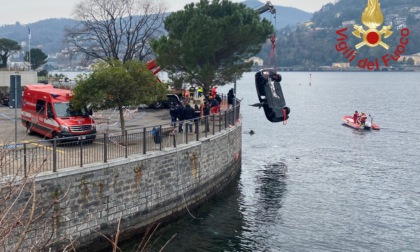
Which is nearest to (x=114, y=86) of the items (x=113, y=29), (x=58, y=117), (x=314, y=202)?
(x=58, y=117)

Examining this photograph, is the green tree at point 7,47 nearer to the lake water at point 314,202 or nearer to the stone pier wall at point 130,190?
the lake water at point 314,202

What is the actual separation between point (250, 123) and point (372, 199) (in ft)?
113

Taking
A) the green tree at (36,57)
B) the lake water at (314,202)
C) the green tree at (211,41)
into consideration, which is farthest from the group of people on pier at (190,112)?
the green tree at (36,57)

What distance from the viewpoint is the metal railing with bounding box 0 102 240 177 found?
16.5m

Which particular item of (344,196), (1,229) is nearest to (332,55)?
(344,196)

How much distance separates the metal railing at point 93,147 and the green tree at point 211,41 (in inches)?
477

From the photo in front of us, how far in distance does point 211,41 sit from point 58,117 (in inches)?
627

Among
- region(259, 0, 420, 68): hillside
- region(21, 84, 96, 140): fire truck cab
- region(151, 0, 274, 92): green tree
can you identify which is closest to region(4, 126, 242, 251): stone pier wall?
region(21, 84, 96, 140): fire truck cab

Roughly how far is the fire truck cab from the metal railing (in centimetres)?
122

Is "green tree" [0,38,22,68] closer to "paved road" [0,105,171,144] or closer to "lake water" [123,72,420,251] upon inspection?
"paved road" [0,105,171,144]

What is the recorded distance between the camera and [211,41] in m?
36.4

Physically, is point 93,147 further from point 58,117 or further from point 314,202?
point 314,202

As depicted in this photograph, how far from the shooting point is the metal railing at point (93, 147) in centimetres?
1650

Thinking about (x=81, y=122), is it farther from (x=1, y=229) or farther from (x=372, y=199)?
(x=1, y=229)
